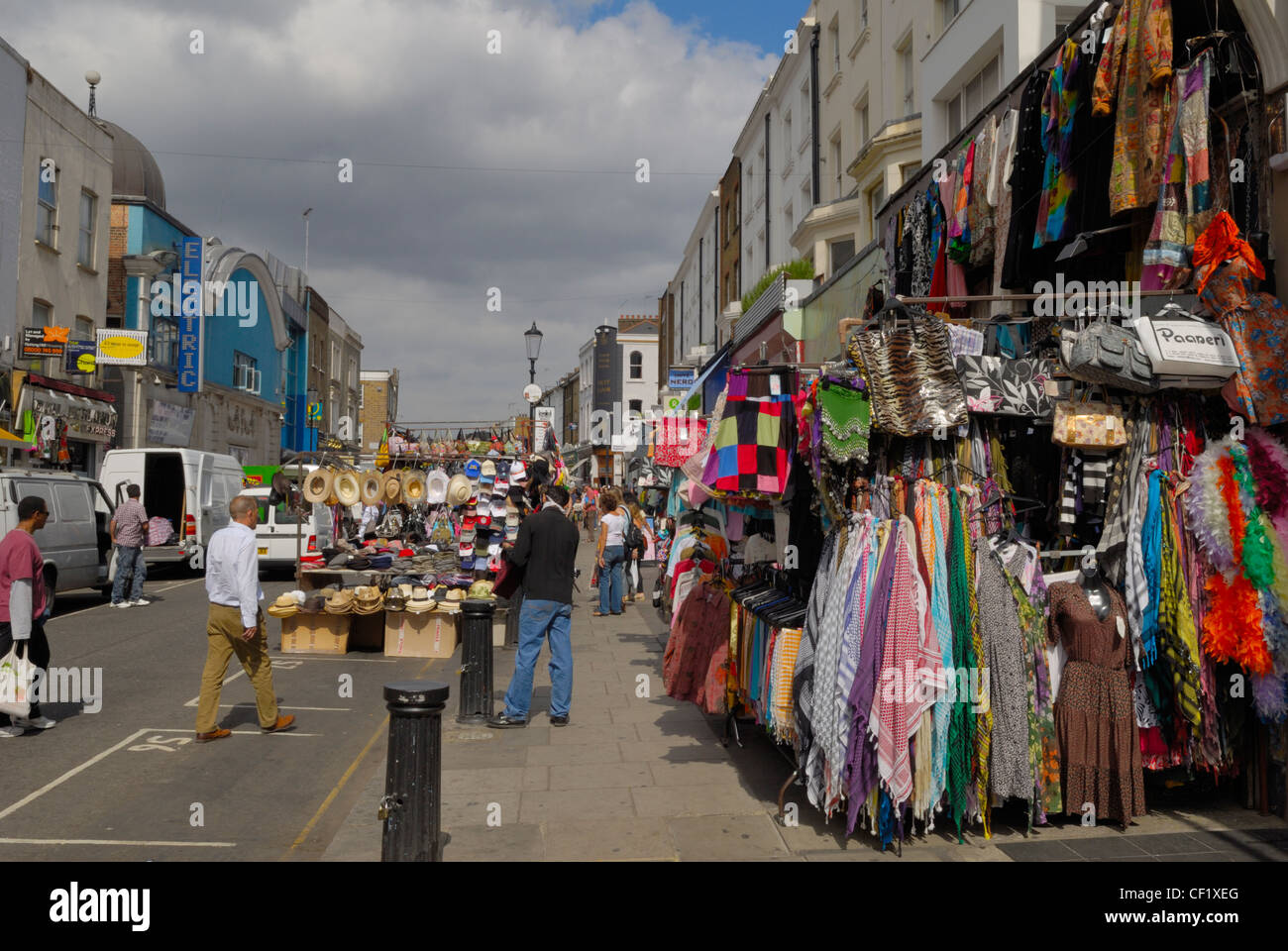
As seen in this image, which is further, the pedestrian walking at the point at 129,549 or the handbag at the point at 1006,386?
the pedestrian walking at the point at 129,549

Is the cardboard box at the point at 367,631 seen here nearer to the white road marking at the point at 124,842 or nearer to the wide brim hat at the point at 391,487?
the wide brim hat at the point at 391,487

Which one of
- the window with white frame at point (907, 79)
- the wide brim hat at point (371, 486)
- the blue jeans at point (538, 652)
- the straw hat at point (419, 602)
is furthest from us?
the window with white frame at point (907, 79)

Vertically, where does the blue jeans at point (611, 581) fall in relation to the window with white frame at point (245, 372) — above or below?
below

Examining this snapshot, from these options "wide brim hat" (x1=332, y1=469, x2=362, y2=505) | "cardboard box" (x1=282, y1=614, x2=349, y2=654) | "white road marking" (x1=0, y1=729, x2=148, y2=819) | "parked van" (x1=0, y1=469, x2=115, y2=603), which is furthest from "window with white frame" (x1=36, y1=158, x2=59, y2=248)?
"white road marking" (x1=0, y1=729, x2=148, y2=819)

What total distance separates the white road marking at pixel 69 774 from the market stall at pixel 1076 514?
4494 millimetres

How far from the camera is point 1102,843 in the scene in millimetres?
4621

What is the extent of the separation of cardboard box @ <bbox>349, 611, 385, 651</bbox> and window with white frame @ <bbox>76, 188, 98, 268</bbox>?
1782cm

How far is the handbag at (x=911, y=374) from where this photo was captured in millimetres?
4789

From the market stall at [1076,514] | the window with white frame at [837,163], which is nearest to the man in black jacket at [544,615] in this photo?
the market stall at [1076,514]

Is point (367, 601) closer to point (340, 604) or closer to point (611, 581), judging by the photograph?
point (340, 604)

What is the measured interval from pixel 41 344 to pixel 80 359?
5.63 ft

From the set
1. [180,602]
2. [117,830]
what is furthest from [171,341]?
[117,830]

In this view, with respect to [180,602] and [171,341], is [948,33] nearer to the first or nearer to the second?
[180,602]

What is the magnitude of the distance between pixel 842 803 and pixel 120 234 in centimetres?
2761
